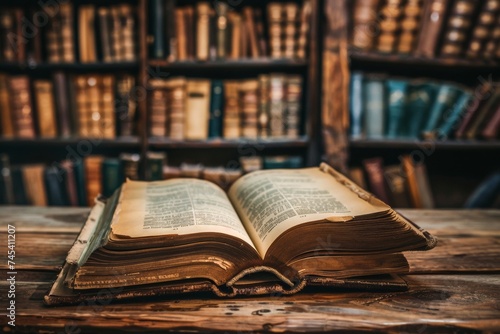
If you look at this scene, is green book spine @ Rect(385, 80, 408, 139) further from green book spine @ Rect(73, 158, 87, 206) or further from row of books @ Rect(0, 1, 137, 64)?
green book spine @ Rect(73, 158, 87, 206)

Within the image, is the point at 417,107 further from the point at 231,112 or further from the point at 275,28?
the point at 231,112

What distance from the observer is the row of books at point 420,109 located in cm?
207

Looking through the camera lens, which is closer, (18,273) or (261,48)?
(18,273)

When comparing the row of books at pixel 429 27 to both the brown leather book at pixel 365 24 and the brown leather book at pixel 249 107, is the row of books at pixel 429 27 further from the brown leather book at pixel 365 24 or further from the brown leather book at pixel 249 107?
the brown leather book at pixel 249 107

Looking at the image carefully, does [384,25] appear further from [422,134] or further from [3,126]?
[3,126]

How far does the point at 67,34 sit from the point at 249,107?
0.86m

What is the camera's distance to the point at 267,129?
2127mm

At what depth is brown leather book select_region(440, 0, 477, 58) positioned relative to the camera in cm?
201

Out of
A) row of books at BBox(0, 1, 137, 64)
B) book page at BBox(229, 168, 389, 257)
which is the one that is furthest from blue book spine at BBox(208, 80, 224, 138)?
book page at BBox(229, 168, 389, 257)

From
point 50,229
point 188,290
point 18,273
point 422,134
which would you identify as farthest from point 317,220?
point 422,134

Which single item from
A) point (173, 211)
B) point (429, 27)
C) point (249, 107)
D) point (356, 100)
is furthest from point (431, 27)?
point (173, 211)

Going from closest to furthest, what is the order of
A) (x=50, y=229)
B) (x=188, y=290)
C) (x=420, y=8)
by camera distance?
(x=188, y=290), (x=50, y=229), (x=420, y=8)

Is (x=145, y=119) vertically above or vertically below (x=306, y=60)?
below

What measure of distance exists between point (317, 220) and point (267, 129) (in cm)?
153
